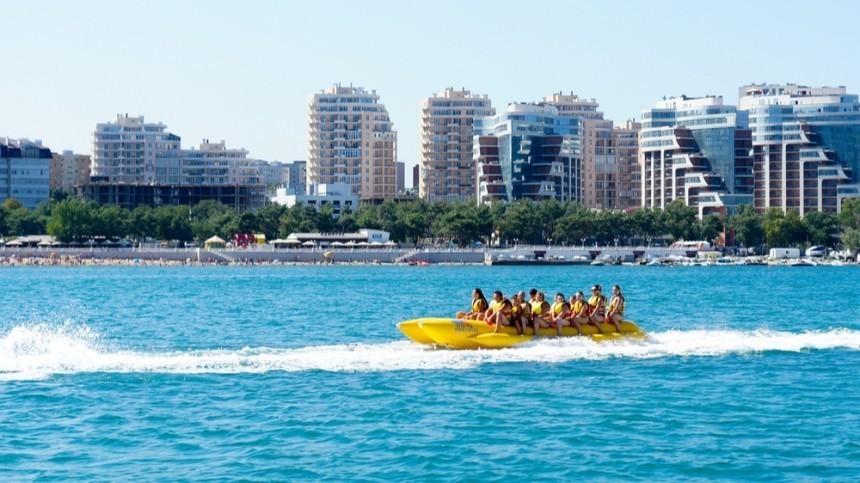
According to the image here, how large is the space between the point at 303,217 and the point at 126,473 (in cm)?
14208

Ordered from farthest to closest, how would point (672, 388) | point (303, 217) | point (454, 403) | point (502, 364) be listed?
point (303, 217)
point (502, 364)
point (672, 388)
point (454, 403)

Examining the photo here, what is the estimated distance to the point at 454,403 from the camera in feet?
97.2

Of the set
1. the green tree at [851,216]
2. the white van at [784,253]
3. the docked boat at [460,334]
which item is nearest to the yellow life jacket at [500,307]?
the docked boat at [460,334]

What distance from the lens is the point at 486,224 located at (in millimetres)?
160000

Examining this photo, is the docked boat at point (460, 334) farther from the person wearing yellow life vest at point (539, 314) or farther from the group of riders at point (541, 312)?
the person wearing yellow life vest at point (539, 314)

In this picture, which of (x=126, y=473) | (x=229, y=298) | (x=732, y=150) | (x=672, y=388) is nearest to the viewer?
(x=126, y=473)

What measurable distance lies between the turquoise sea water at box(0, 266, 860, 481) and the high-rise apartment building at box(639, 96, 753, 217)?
136m

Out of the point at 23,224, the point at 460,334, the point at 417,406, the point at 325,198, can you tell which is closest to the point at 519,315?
the point at 460,334

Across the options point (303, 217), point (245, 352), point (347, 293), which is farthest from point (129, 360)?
point (303, 217)

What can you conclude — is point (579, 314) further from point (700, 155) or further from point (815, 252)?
point (700, 155)

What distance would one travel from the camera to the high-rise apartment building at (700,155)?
186 meters

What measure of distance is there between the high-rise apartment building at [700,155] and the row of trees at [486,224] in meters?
15.7

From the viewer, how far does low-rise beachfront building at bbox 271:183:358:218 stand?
18662 cm

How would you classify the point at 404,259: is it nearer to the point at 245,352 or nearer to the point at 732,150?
the point at 732,150
